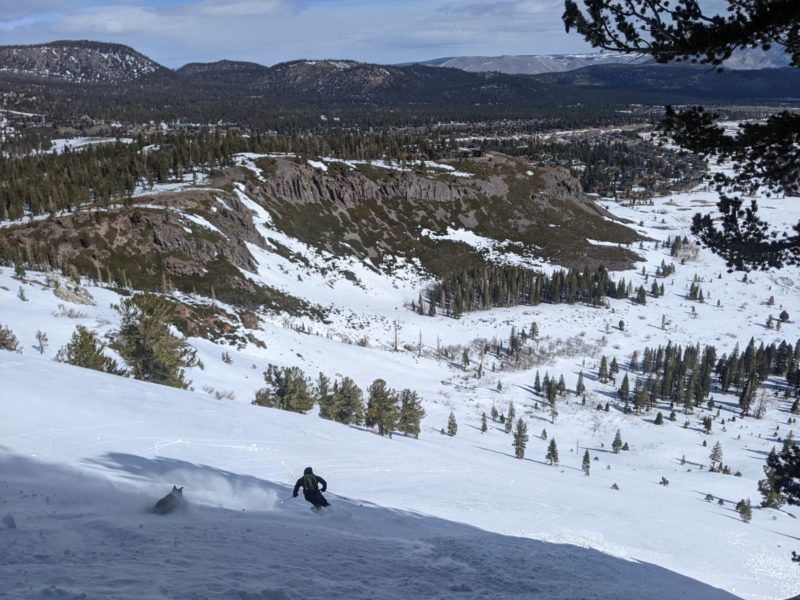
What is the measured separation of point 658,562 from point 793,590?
19.7ft

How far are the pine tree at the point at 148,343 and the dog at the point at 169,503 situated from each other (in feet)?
57.3

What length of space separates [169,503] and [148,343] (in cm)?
1818

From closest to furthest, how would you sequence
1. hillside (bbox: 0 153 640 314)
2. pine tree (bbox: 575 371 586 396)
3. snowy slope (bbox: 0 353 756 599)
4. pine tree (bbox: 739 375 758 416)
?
snowy slope (bbox: 0 353 756 599) < hillside (bbox: 0 153 640 314) < pine tree (bbox: 575 371 586 396) < pine tree (bbox: 739 375 758 416)

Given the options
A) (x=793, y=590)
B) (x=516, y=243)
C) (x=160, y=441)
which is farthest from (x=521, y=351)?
(x=160, y=441)

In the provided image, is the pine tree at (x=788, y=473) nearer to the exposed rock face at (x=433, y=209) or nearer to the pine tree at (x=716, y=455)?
the pine tree at (x=716, y=455)

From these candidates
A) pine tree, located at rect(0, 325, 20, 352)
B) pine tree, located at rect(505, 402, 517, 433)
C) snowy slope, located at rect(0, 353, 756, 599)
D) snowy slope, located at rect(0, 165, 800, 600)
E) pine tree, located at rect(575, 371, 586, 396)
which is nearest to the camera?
snowy slope, located at rect(0, 353, 756, 599)

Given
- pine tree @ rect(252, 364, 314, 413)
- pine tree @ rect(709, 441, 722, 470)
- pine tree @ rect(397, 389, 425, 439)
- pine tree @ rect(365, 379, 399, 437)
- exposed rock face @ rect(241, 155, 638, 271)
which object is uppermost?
exposed rock face @ rect(241, 155, 638, 271)

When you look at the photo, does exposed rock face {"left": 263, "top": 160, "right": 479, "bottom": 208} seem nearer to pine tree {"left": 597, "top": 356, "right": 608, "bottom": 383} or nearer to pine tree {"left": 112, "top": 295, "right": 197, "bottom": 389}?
pine tree {"left": 597, "top": 356, "right": 608, "bottom": 383}

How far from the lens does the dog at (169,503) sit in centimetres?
1138

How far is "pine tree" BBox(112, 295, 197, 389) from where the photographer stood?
2762 cm

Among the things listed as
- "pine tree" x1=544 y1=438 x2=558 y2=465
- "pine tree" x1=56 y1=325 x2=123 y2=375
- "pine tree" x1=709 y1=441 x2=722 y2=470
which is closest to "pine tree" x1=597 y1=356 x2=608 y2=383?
"pine tree" x1=709 y1=441 x2=722 y2=470

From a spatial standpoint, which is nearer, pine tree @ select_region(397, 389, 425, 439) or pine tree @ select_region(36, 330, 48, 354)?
pine tree @ select_region(36, 330, 48, 354)

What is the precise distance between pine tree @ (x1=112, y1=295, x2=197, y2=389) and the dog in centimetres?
1746

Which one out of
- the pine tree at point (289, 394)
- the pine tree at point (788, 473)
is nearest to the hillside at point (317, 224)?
the pine tree at point (289, 394)
